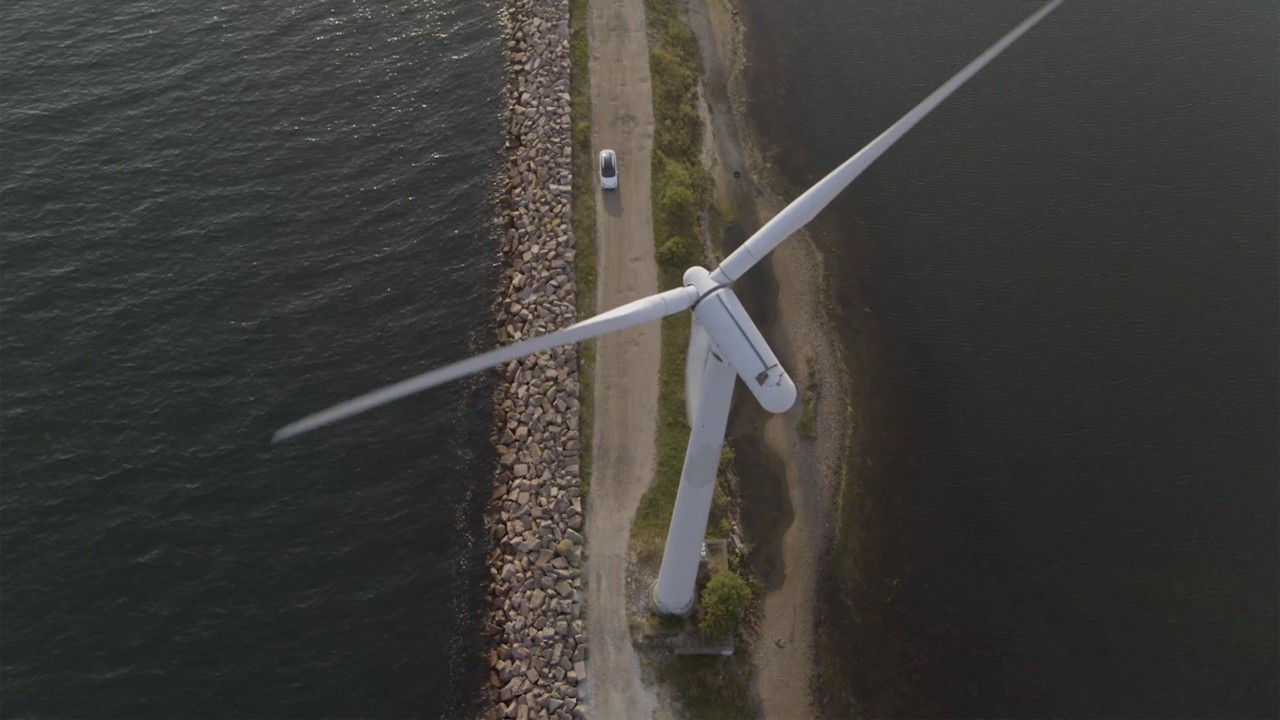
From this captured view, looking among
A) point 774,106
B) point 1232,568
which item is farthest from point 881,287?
point 1232,568

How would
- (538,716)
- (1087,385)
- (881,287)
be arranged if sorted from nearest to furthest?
1. (538,716)
2. (1087,385)
3. (881,287)

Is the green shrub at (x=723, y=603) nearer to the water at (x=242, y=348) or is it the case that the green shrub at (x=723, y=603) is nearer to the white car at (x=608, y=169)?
the water at (x=242, y=348)

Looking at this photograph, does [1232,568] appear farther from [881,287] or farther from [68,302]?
[68,302]

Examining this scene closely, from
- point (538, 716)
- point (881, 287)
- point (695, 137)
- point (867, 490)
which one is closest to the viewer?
point (538, 716)

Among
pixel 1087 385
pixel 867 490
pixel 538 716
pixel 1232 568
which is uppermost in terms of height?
pixel 538 716

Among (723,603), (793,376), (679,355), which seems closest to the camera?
(723,603)

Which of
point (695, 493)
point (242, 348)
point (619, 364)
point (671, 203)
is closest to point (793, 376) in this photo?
point (619, 364)

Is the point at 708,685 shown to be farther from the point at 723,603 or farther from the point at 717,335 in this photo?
the point at 717,335

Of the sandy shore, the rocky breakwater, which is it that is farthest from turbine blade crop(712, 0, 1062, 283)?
the sandy shore
